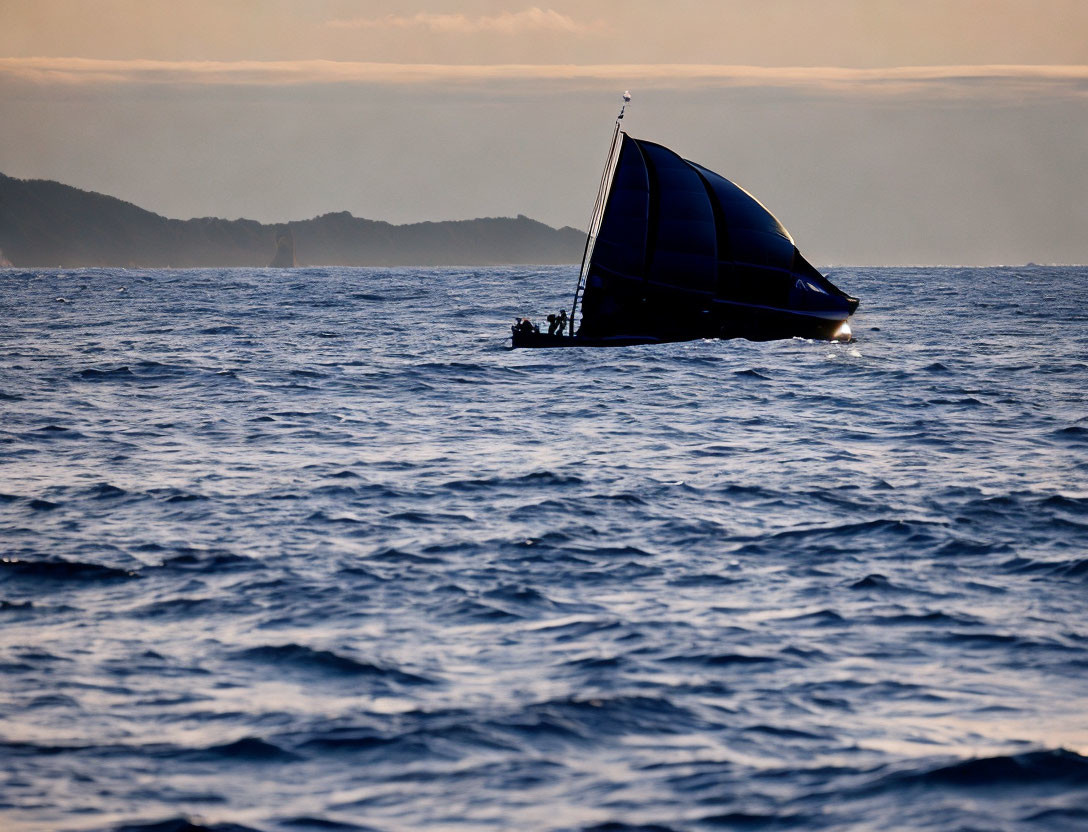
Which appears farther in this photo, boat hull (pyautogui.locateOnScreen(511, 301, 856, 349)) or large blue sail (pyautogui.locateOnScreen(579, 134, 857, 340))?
boat hull (pyautogui.locateOnScreen(511, 301, 856, 349))

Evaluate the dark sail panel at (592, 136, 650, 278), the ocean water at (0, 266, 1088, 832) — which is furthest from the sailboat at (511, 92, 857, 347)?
the ocean water at (0, 266, 1088, 832)

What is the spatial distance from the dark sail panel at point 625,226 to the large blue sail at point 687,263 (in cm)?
4

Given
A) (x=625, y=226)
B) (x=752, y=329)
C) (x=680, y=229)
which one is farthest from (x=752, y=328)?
(x=625, y=226)

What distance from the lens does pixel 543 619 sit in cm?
1340

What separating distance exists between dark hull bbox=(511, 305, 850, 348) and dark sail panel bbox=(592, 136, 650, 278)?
2964 millimetres

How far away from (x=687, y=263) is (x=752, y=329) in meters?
5.27

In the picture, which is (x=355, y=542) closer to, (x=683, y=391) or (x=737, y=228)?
(x=683, y=391)

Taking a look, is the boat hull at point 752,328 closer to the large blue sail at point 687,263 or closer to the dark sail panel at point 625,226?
the large blue sail at point 687,263

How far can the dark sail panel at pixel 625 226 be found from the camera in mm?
49438

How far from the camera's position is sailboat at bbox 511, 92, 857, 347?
4972 cm

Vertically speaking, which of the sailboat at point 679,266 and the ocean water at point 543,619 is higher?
the sailboat at point 679,266

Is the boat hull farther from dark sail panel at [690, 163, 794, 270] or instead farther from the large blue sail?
dark sail panel at [690, 163, 794, 270]

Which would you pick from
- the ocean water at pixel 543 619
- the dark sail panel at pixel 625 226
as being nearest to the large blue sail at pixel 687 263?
the dark sail panel at pixel 625 226

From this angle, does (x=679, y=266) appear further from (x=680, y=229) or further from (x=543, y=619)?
(x=543, y=619)
